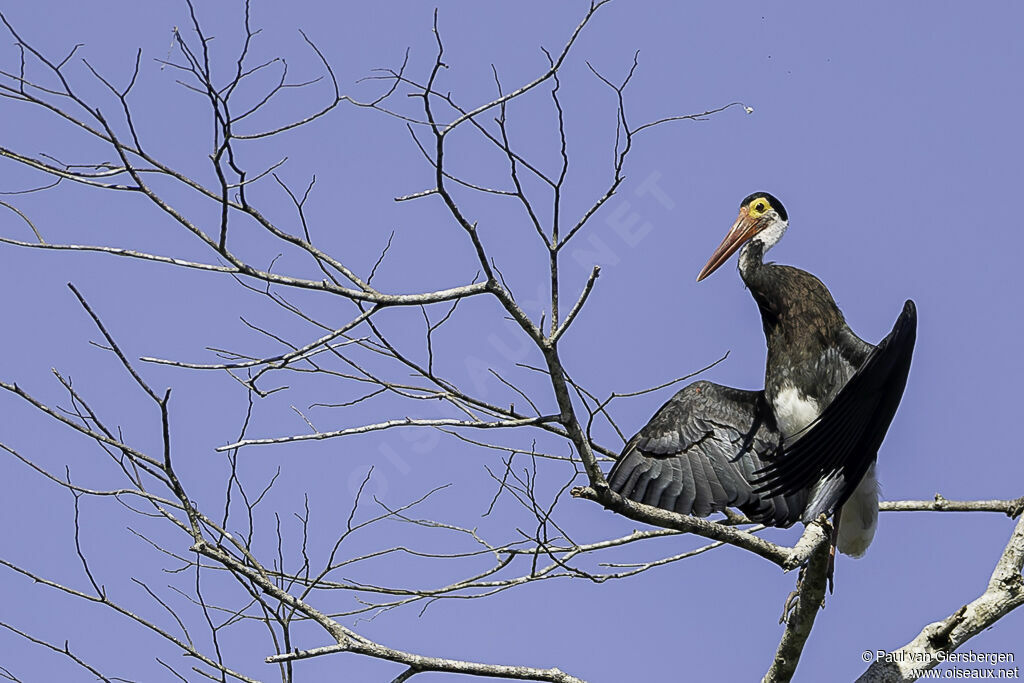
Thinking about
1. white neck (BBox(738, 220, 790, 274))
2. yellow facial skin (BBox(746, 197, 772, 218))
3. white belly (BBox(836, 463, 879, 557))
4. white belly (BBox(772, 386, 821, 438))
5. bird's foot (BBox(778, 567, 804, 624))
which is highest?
yellow facial skin (BBox(746, 197, 772, 218))

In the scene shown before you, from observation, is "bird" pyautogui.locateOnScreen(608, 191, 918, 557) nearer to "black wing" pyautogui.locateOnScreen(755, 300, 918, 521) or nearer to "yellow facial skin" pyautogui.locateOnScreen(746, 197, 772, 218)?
"black wing" pyautogui.locateOnScreen(755, 300, 918, 521)

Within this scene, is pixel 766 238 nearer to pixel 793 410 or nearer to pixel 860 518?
pixel 793 410

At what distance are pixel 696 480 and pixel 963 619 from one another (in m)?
1.16

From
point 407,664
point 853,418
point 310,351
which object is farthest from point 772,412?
point 310,351

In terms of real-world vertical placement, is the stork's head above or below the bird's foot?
above

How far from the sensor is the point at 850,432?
13.4 feet

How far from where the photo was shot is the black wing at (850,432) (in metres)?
3.99

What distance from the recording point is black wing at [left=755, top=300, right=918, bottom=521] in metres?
3.99

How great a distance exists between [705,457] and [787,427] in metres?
0.47

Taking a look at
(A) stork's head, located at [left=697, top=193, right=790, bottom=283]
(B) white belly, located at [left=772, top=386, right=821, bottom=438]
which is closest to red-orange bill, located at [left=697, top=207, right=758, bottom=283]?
(A) stork's head, located at [left=697, top=193, right=790, bottom=283]

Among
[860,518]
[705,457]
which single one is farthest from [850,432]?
[860,518]

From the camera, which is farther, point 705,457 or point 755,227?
point 755,227

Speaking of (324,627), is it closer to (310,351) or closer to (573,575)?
(573,575)

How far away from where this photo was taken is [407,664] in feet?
10.9
